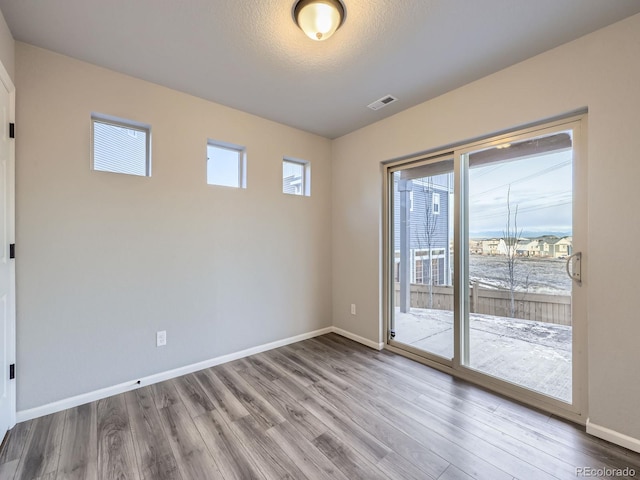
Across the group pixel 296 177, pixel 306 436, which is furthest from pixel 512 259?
pixel 296 177

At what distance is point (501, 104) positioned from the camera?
7.22ft

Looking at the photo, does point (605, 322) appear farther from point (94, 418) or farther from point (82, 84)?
point (82, 84)

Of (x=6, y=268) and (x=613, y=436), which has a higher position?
(x=6, y=268)

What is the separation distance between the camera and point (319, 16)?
5.14 ft

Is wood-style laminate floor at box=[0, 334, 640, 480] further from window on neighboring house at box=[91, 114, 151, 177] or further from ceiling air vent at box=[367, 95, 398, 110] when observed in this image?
ceiling air vent at box=[367, 95, 398, 110]

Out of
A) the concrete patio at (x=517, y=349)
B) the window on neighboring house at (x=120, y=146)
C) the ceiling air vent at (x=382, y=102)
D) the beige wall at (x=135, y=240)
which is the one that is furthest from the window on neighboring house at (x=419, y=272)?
the window on neighboring house at (x=120, y=146)

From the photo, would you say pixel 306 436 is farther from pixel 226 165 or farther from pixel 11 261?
pixel 226 165

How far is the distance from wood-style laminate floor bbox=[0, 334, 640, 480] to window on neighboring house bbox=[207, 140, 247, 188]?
192 cm

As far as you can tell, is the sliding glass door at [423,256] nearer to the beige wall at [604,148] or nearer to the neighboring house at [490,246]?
the neighboring house at [490,246]

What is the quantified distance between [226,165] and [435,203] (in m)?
2.22

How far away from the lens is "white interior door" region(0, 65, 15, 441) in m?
1.69

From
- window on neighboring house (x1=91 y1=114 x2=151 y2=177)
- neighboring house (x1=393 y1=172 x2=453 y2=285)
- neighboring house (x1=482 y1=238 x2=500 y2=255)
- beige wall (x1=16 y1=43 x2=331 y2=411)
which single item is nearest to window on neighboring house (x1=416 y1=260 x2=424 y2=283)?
neighboring house (x1=393 y1=172 x2=453 y2=285)

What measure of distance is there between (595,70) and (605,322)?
5.31ft

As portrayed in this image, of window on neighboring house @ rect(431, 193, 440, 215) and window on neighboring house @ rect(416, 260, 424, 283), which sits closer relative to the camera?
window on neighboring house @ rect(431, 193, 440, 215)
